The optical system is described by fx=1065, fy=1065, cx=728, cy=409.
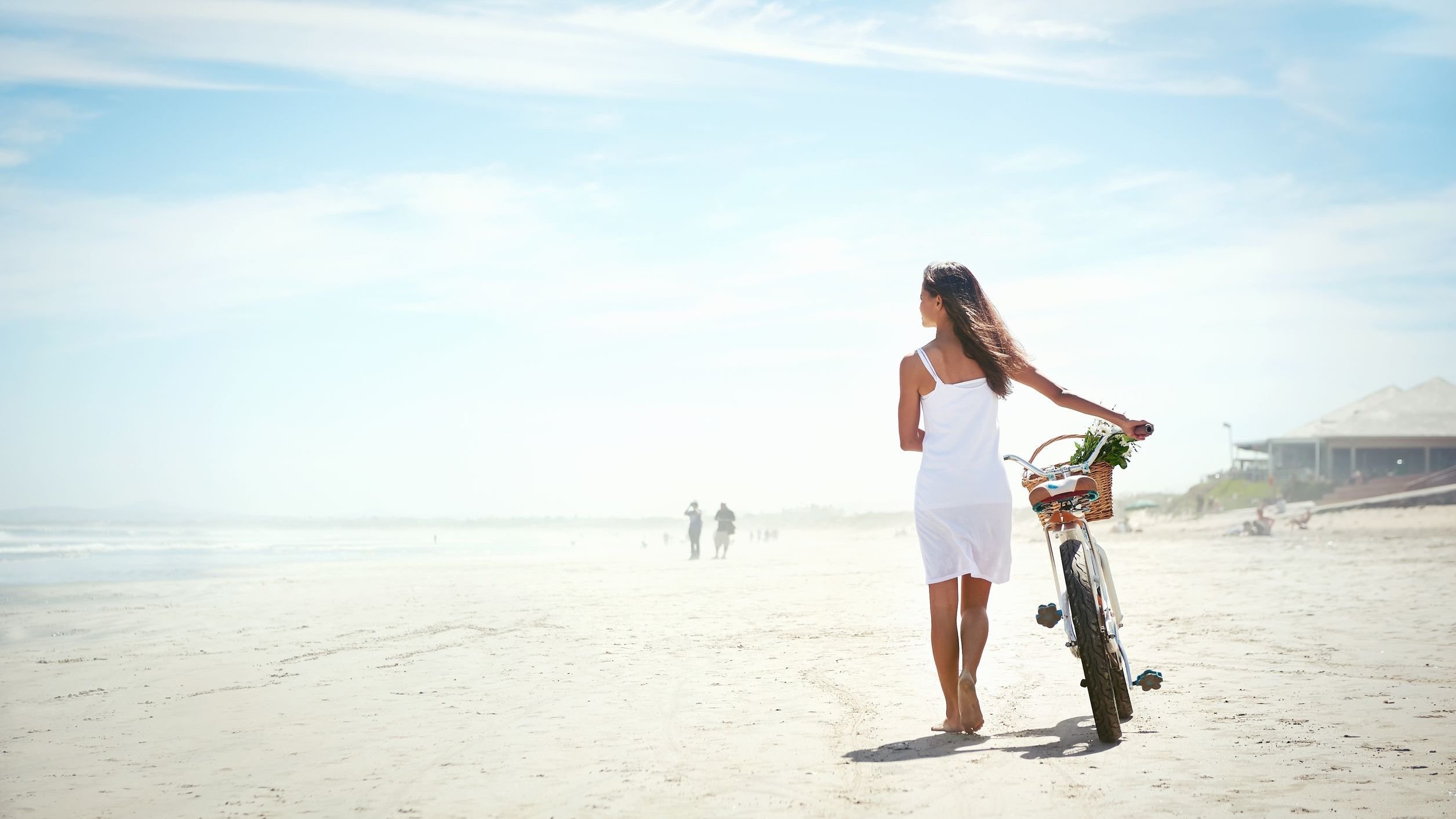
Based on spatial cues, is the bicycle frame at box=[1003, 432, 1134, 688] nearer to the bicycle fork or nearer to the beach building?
the bicycle fork

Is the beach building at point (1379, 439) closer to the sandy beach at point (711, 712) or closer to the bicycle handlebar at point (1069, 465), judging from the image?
the sandy beach at point (711, 712)

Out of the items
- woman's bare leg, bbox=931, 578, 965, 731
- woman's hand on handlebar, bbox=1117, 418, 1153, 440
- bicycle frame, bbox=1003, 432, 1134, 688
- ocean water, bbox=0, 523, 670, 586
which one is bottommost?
ocean water, bbox=0, 523, 670, 586

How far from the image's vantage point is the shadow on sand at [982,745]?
4617 mm

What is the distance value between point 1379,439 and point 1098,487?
51.2 metres

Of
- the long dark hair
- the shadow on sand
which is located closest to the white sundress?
the long dark hair

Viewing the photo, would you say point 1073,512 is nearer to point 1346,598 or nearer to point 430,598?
point 1346,598

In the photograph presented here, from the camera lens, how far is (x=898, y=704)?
237 inches

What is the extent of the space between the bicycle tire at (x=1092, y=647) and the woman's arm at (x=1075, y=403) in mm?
665

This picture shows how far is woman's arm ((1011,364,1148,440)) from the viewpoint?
16.0ft

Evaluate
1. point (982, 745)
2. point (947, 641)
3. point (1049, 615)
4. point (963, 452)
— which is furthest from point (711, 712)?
point (963, 452)

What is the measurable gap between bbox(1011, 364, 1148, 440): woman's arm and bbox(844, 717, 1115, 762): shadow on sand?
1.42m

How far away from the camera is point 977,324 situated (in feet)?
16.4

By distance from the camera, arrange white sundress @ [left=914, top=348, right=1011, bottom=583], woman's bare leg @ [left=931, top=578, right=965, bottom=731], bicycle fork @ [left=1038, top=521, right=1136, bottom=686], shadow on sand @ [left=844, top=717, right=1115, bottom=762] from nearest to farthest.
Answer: shadow on sand @ [left=844, top=717, right=1115, bottom=762] < bicycle fork @ [left=1038, top=521, right=1136, bottom=686] < white sundress @ [left=914, top=348, right=1011, bottom=583] < woman's bare leg @ [left=931, top=578, right=965, bottom=731]

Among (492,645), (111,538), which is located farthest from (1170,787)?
(111,538)
